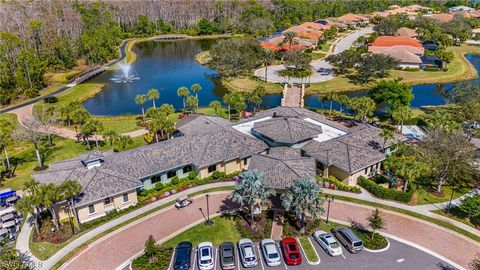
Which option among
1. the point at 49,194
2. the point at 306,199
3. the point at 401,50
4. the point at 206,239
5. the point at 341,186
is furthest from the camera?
the point at 401,50

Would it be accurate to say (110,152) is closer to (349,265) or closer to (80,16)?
(349,265)

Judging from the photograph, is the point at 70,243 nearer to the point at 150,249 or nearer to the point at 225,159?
the point at 150,249

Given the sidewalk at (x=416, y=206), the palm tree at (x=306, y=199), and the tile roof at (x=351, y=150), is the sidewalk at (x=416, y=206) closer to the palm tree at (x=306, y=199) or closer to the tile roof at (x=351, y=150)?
the tile roof at (x=351, y=150)

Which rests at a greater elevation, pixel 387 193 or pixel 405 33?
pixel 405 33

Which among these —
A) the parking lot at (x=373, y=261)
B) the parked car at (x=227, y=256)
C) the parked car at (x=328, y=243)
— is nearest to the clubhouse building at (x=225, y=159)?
the parked car at (x=328, y=243)

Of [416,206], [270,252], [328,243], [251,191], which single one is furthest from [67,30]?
[416,206]

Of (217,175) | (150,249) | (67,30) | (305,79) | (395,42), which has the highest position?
(67,30)
